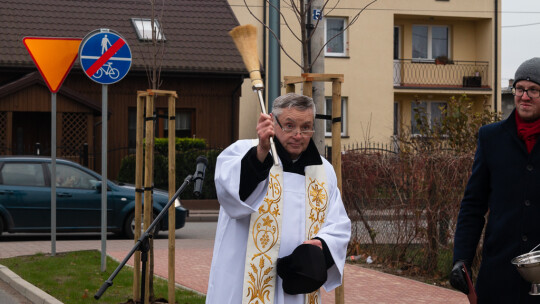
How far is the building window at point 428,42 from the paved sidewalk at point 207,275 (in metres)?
21.4

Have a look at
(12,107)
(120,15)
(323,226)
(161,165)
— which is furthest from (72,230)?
(120,15)

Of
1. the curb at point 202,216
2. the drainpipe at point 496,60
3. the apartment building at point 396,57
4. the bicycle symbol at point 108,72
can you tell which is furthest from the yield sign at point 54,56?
the drainpipe at point 496,60

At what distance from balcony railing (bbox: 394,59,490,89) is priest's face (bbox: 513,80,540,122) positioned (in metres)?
31.4

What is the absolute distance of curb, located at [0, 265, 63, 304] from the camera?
31.2 ft

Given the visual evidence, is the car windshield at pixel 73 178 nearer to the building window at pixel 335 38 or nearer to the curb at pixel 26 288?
the curb at pixel 26 288

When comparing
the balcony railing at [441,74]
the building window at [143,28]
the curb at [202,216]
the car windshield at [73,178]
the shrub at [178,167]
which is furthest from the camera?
the balcony railing at [441,74]

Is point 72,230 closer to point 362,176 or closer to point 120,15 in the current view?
point 362,176

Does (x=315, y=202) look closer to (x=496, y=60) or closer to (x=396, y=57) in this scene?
(x=396, y=57)

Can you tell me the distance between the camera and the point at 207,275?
1159cm

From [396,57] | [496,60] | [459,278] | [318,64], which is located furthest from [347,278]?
[496,60]

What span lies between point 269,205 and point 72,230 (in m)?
13.1

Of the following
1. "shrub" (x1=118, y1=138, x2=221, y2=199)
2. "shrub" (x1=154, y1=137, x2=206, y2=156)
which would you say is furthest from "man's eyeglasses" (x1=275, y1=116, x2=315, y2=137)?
"shrub" (x1=154, y1=137, x2=206, y2=156)

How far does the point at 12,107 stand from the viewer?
26453 mm

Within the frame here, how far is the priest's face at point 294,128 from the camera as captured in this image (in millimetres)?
4383
